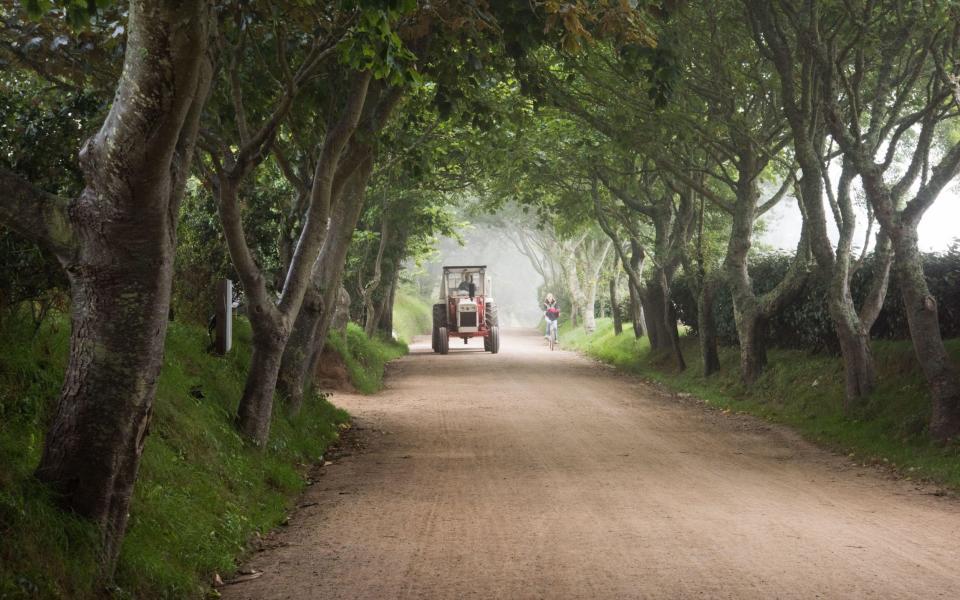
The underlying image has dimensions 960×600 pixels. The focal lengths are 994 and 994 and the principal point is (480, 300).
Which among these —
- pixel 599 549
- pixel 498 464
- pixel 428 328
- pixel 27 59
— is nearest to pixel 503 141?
pixel 498 464

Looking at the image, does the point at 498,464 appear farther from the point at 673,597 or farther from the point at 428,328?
the point at 428,328

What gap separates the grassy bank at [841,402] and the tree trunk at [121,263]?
8212 millimetres

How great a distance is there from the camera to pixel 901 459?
1141 cm

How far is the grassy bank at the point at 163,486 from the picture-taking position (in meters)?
4.90

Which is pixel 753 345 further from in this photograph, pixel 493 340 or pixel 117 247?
pixel 493 340

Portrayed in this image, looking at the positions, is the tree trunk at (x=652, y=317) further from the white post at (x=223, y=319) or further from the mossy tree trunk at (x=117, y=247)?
the mossy tree trunk at (x=117, y=247)

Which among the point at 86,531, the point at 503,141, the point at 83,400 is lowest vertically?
the point at 86,531

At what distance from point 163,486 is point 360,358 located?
638 inches

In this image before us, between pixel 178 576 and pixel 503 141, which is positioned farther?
pixel 503 141

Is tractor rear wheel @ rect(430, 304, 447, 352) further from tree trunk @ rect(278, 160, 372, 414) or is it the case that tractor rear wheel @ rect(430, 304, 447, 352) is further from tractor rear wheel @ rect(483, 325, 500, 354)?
tree trunk @ rect(278, 160, 372, 414)

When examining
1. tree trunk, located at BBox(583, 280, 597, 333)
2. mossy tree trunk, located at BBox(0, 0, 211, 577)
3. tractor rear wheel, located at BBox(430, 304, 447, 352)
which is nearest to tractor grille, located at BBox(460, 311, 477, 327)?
tractor rear wheel, located at BBox(430, 304, 447, 352)

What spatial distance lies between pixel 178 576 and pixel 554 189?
20986 mm

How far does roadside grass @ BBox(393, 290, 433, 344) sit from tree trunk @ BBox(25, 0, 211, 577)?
35.1m

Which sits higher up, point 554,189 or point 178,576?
point 554,189
